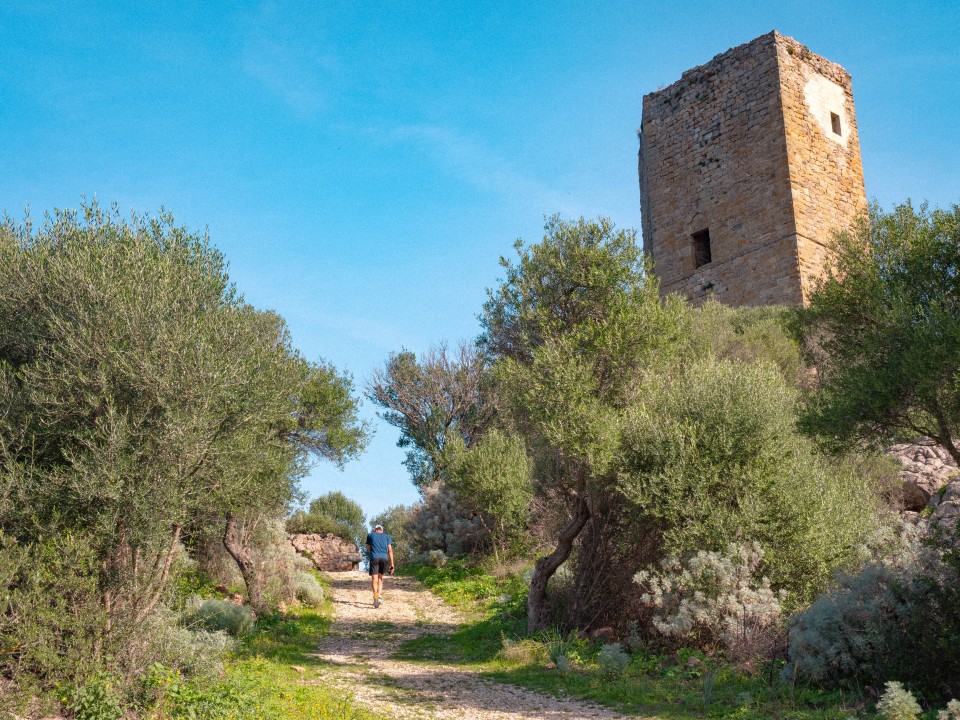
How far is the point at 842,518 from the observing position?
11734mm

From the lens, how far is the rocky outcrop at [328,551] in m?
27.6

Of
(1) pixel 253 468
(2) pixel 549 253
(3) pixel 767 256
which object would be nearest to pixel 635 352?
(2) pixel 549 253

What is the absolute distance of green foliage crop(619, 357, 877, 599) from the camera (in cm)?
1153

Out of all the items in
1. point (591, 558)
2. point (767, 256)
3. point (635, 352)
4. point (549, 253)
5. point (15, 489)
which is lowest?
point (591, 558)

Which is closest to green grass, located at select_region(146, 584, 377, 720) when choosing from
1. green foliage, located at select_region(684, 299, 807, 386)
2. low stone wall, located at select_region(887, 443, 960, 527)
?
low stone wall, located at select_region(887, 443, 960, 527)

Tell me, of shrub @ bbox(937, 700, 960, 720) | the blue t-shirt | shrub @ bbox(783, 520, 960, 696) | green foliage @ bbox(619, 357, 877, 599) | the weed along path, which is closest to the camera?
shrub @ bbox(937, 700, 960, 720)

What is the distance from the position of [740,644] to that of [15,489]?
8805 mm

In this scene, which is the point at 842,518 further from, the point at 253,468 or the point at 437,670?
the point at 253,468

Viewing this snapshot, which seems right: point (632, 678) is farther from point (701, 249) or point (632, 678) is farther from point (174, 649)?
point (701, 249)

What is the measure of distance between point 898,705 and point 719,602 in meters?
3.52

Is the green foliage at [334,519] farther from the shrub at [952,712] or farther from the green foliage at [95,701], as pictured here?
the shrub at [952,712]

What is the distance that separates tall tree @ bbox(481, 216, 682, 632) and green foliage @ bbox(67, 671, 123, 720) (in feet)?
23.4

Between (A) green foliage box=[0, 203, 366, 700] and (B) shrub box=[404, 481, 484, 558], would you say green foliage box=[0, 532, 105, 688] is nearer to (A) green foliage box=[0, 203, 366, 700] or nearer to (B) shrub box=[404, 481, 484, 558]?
(A) green foliage box=[0, 203, 366, 700]

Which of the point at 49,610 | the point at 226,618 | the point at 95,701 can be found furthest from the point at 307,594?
the point at 49,610
